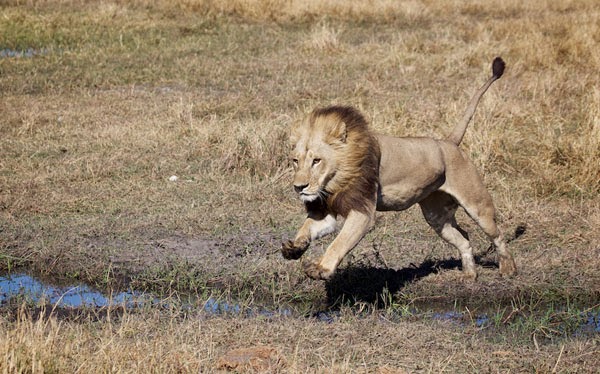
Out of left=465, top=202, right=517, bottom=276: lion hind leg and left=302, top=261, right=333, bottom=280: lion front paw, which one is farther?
left=465, top=202, right=517, bottom=276: lion hind leg

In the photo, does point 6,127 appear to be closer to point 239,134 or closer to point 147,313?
point 239,134

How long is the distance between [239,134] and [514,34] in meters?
7.47

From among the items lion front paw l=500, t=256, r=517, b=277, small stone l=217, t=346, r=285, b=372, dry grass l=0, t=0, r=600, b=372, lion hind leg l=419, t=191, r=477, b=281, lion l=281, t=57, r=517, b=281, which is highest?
lion l=281, t=57, r=517, b=281

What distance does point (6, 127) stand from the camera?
9375 mm

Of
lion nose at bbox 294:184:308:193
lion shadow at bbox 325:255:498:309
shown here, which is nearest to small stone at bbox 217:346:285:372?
lion nose at bbox 294:184:308:193

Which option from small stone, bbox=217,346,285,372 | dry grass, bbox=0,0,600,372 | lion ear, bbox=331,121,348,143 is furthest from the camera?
lion ear, bbox=331,121,348,143

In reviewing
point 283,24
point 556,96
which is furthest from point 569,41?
point 283,24

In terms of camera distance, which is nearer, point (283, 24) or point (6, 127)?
point (6, 127)

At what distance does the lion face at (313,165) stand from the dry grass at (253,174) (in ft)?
2.28

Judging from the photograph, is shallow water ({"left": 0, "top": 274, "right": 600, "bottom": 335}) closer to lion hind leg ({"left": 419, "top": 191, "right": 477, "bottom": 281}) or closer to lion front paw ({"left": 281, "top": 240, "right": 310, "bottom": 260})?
lion front paw ({"left": 281, "top": 240, "right": 310, "bottom": 260})

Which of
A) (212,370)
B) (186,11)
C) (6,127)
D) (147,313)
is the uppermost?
(212,370)

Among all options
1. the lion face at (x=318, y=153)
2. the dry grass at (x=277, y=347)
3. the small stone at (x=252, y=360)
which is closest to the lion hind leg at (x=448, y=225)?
the dry grass at (x=277, y=347)

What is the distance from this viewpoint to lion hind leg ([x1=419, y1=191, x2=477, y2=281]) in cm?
600

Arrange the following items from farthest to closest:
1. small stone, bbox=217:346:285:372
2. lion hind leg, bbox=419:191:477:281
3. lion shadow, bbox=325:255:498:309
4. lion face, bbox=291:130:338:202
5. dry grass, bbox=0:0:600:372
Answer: lion hind leg, bbox=419:191:477:281 < lion shadow, bbox=325:255:498:309 < lion face, bbox=291:130:338:202 < dry grass, bbox=0:0:600:372 < small stone, bbox=217:346:285:372
